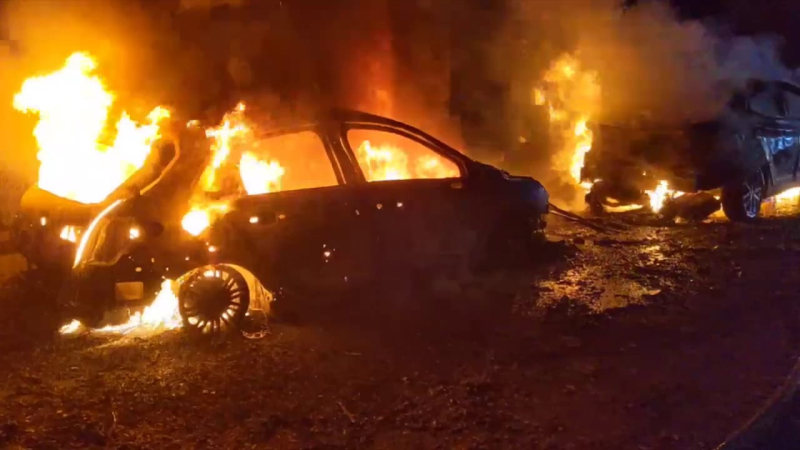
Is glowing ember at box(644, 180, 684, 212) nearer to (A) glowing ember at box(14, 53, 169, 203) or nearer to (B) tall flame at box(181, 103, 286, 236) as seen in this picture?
(B) tall flame at box(181, 103, 286, 236)

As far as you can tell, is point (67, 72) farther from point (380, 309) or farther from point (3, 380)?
point (380, 309)

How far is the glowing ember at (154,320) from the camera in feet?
20.7

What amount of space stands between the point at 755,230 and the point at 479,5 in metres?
6.69

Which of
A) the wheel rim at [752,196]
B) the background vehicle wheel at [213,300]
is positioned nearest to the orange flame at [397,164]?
the background vehicle wheel at [213,300]

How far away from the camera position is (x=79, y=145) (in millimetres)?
6930

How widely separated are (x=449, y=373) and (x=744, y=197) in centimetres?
712

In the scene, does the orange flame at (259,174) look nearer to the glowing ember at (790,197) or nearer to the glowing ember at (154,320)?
the glowing ember at (154,320)

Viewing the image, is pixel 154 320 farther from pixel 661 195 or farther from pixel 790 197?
pixel 790 197

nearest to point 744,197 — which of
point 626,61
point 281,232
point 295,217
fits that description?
point 626,61

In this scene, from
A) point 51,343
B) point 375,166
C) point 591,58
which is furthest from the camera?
point 591,58

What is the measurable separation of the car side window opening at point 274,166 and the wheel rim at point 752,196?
6.74 meters

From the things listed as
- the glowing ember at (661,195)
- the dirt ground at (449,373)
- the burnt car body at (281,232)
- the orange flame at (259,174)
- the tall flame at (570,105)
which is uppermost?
the tall flame at (570,105)

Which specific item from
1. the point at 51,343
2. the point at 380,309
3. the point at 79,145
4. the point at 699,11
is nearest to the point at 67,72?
the point at 79,145

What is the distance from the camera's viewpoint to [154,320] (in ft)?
Answer: 21.2
